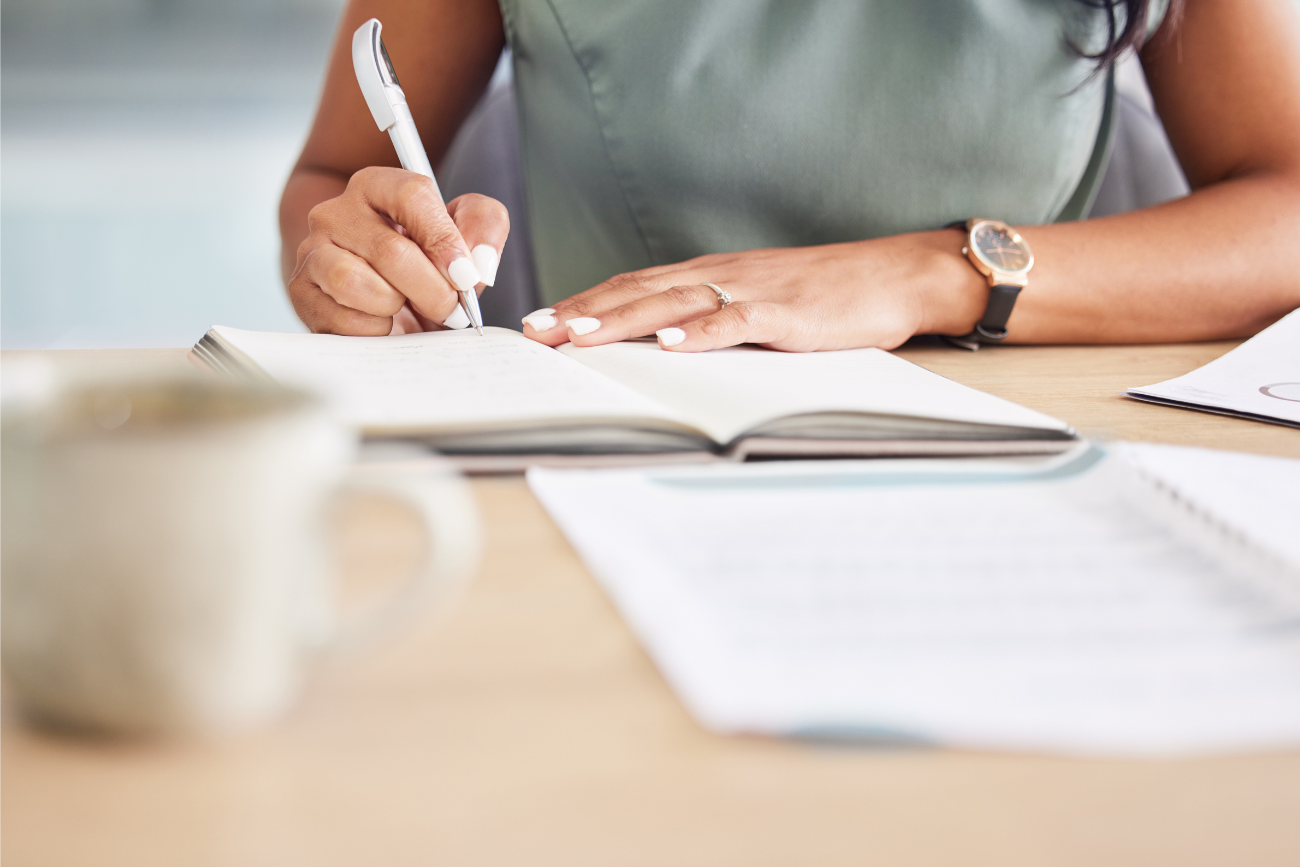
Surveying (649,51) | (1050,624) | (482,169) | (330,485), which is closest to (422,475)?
(330,485)

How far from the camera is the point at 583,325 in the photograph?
0.62m

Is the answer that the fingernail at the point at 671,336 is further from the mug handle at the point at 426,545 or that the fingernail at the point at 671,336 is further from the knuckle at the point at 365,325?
the mug handle at the point at 426,545

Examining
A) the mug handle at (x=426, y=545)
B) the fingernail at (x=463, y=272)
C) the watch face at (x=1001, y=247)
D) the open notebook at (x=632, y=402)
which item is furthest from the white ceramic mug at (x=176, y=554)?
the watch face at (x=1001, y=247)

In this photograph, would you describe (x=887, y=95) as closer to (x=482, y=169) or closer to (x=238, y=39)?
(x=482, y=169)

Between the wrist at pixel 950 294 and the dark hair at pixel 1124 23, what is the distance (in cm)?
30

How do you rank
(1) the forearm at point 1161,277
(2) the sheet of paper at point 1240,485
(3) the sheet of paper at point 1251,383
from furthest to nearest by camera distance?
(1) the forearm at point 1161,277, (3) the sheet of paper at point 1251,383, (2) the sheet of paper at point 1240,485

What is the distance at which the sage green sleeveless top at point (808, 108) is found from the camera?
35.1 inches

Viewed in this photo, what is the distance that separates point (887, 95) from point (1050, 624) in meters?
0.76

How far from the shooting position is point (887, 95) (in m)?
0.92

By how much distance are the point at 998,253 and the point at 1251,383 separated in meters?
0.21

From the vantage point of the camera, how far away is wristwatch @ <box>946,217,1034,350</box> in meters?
0.72

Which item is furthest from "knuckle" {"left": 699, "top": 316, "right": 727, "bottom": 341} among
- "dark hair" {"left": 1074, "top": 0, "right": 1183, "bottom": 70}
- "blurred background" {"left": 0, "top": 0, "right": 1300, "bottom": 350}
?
"blurred background" {"left": 0, "top": 0, "right": 1300, "bottom": 350}

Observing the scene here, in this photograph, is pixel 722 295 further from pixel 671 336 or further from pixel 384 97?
pixel 384 97

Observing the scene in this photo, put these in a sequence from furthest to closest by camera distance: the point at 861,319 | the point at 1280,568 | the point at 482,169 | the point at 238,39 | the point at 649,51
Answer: the point at 238,39
the point at 482,169
the point at 649,51
the point at 861,319
the point at 1280,568
